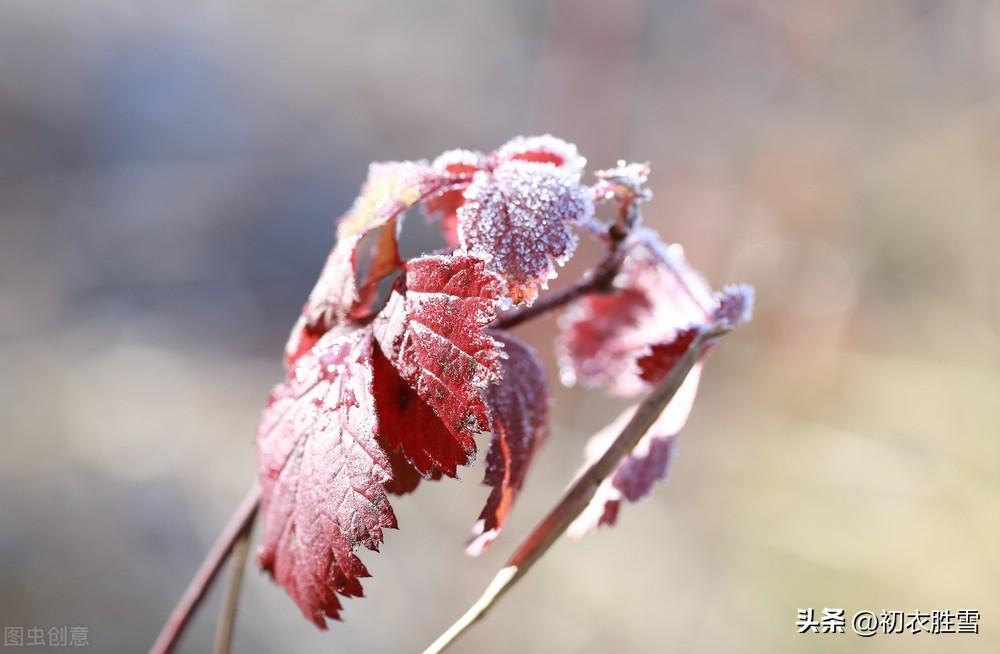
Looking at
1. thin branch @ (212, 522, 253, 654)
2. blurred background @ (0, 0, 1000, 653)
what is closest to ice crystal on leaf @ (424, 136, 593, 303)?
thin branch @ (212, 522, 253, 654)

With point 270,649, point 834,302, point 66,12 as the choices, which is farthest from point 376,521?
point 66,12

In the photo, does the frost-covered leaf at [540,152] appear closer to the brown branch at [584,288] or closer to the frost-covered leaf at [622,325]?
the brown branch at [584,288]

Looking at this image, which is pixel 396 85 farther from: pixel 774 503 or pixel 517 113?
pixel 774 503

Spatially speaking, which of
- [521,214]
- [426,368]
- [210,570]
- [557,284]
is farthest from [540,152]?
[557,284]

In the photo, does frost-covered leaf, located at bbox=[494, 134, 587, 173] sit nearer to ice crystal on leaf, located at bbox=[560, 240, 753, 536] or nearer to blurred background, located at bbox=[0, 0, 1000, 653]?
ice crystal on leaf, located at bbox=[560, 240, 753, 536]

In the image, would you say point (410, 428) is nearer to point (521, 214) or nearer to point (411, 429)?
point (411, 429)

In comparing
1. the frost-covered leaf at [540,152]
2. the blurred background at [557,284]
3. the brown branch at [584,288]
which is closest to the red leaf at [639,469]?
the brown branch at [584,288]
